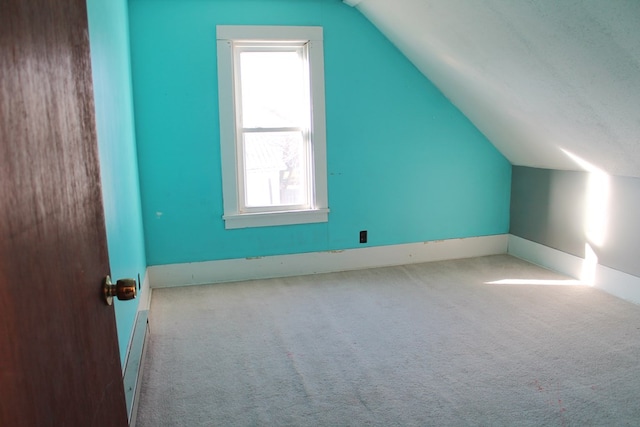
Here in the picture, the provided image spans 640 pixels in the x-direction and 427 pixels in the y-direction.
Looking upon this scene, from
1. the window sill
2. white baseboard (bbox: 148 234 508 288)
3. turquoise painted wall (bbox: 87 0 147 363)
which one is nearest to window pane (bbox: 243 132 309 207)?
the window sill

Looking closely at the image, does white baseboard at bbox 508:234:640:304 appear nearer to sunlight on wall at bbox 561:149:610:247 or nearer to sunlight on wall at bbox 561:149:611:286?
sunlight on wall at bbox 561:149:611:286

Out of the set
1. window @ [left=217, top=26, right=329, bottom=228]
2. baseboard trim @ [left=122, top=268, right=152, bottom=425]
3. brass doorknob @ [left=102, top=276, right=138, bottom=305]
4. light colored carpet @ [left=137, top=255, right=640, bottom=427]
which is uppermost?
window @ [left=217, top=26, right=329, bottom=228]

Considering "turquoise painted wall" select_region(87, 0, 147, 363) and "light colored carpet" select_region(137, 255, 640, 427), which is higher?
"turquoise painted wall" select_region(87, 0, 147, 363)

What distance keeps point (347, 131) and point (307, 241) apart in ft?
3.20

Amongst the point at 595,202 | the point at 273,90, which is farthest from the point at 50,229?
the point at 595,202

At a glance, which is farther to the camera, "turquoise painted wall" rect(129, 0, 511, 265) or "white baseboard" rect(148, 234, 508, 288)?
"white baseboard" rect(148, 234, 508, 288)

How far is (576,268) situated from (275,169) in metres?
2.52

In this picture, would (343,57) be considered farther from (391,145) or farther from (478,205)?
(478,205)

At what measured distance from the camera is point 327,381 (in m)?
2.48

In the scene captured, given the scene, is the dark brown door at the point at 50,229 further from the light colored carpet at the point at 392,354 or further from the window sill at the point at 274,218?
the window sill at the point at 274,218

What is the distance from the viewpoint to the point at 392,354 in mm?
2752

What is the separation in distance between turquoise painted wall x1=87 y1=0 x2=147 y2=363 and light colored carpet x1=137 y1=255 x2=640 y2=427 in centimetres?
45

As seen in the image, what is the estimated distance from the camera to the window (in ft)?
12.7

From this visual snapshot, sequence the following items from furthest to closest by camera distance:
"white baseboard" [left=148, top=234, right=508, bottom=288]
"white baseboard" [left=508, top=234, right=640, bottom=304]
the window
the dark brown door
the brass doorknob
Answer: "white baseboard" [left=148, top=234, right=508, bottom=288]
the window
"white baseboard" [left=508, top=234, right=640, bottom=304]
the brass doorknob
the dark brown door
